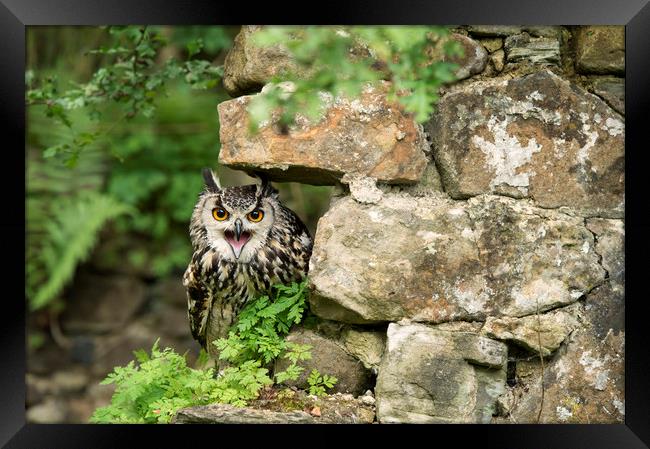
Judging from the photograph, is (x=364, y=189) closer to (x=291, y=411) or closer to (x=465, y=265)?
(x=465, y=265)

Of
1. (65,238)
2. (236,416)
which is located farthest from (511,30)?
(65,238)

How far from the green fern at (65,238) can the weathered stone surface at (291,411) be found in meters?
3.04

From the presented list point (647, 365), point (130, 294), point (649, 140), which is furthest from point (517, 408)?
point (130, 294)

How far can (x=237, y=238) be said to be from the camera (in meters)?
2.88

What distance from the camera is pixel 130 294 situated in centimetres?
586

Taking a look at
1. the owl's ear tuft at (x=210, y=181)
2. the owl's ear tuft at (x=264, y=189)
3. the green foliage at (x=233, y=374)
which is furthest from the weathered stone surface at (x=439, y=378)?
the owl's ear tuft at (x=210, y=181)

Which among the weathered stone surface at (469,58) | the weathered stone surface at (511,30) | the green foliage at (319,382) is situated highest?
the weathered stone surface at (511,30)

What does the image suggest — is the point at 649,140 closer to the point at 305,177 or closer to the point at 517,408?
the point at 517,408

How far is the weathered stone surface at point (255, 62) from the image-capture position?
254 cm

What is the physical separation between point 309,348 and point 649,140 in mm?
1300

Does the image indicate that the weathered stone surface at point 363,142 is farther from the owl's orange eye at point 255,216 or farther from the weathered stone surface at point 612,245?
the weathered stone surface at point 612,245

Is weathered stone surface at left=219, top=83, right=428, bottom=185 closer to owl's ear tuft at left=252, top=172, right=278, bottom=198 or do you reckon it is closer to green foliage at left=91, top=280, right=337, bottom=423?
owl's ear tuft at left=252, top=172, right=278, bottom=198

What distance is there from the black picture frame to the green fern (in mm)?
2873

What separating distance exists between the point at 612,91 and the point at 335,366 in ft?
4.27
